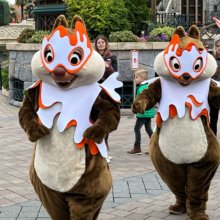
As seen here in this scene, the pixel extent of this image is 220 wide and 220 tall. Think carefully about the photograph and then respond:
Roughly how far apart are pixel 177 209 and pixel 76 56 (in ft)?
6.87

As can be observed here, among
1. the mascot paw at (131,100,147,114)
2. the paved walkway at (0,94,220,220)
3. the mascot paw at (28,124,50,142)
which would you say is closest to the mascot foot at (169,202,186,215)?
the paved walkway at (0,94,220,220)

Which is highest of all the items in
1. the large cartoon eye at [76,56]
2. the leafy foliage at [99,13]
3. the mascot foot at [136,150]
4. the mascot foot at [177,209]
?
the leafy foliage at [99,13]

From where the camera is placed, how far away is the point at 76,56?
3637 millimetres

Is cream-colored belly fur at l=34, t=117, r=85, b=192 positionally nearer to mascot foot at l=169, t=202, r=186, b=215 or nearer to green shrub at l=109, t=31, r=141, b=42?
mascot foot at l=169, t=202, r=186, b=215

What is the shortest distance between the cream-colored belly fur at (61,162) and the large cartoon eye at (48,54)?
1.73ft

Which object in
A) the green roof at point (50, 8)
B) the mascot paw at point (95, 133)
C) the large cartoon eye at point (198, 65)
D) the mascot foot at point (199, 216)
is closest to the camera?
the mascot paw at point (95, 133)

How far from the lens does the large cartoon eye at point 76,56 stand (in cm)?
363

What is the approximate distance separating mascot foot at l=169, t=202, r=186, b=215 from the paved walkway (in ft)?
0.17

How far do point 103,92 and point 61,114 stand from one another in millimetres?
389

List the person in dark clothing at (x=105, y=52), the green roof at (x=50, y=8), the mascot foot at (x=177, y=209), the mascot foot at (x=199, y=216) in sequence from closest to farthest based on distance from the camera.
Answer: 1. the mascot foot at (x=199, y=216)
2. the mascot foot at (x=177, y=209)
3. the person in dark clothing at (x=105, y=52)
4. the green roof at (x=50, y=8)

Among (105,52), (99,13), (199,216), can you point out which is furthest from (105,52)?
(99,13)

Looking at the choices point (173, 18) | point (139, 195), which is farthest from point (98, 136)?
point (173, 18)

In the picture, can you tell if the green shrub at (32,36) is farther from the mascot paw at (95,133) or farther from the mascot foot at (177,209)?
the mascot paw at (95,133)

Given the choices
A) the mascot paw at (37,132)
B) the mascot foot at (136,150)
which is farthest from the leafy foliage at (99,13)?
the mascot paw at (37,132)
